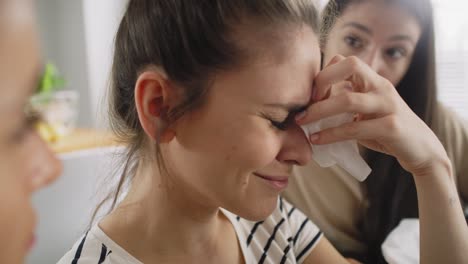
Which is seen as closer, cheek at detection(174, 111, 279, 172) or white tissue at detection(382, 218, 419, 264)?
cheek at detection(174, 111, 279, 172)

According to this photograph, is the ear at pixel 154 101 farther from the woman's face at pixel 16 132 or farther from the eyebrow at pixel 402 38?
the eyebrow at pixel 402 38

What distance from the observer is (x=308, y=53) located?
1.78 feet

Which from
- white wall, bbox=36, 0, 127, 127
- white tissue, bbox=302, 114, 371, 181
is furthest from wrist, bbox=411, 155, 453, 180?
white wall, bbox=36, 0, 127, 127

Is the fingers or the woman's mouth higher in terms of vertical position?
the fingers

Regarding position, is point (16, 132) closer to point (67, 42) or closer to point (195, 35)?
point (67, 42)

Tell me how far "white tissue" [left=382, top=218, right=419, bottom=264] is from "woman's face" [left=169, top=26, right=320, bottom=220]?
297 mm

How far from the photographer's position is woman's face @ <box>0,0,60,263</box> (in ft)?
0.74

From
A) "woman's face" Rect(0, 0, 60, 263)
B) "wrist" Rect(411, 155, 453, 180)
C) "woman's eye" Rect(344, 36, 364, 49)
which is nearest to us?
"woman's face" Rect(0, 0, 60, 263)

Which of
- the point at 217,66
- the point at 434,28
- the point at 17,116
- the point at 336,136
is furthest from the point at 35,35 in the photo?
the point at 434,28

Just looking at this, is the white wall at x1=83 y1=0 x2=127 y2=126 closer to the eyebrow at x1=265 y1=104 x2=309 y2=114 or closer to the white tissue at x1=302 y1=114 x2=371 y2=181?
the eyebrow at x1=265 y1=104 x2=309 y2=114

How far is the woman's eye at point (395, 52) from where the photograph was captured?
2.80 feet

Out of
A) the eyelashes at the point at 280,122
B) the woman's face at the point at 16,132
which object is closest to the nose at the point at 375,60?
the eyelashes at the point at 280,122

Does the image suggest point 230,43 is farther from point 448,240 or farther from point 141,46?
point 448,240

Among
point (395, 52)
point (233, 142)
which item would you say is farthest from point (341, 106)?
point (395, 52)
